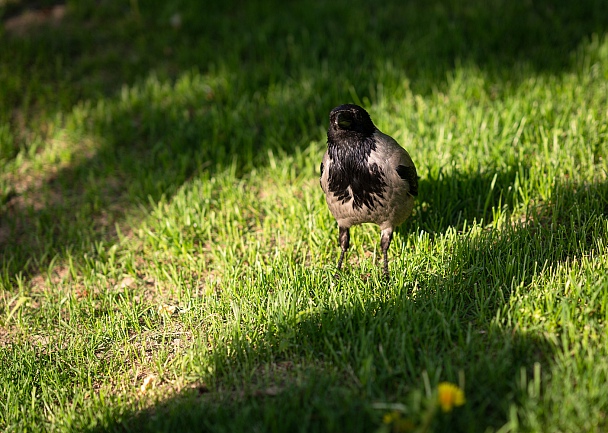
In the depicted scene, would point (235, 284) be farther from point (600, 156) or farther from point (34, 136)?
point (34, 136)

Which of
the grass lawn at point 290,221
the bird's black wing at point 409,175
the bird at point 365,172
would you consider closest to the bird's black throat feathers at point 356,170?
the bird at point 365,172

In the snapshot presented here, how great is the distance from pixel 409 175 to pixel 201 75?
340cm

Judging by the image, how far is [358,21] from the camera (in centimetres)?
678

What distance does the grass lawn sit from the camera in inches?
108

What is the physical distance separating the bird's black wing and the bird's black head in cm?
27

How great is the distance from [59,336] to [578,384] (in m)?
2.71

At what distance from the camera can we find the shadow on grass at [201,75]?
4.97 meters

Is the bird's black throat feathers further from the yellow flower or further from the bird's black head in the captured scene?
the yellow flower

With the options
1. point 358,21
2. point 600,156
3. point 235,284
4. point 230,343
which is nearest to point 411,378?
point 230,343

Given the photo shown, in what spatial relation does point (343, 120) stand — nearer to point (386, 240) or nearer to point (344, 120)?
point (344, 120)

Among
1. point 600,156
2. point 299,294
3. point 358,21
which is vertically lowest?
point 299,294

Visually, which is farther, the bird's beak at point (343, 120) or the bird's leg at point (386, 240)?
the bird's leg at point (386, 240)

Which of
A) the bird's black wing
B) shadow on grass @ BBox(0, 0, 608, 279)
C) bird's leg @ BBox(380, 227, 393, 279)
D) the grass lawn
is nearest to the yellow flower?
the grass lawn

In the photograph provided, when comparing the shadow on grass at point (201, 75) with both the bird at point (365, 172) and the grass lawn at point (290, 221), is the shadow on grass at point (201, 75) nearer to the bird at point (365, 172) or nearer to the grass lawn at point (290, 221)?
the grass lawn at point (290, 221)
